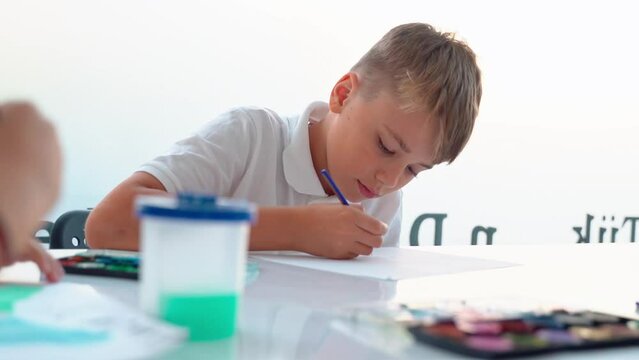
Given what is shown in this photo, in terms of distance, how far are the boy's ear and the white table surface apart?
26cm

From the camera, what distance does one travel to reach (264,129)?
119 centimetres

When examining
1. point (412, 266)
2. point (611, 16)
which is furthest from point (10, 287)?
point (611, 16)

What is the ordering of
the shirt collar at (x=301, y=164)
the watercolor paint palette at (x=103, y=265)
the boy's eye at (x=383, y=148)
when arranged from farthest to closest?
the shirt collar at (x=301, y=164) < the boy's eye at (x=383, y=148) < the watercolor paint palette at (x=103, y=265)

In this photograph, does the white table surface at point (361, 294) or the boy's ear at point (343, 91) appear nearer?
the white table surface at point (361, 294)

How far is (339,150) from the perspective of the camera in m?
1.14

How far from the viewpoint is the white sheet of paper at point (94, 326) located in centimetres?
38

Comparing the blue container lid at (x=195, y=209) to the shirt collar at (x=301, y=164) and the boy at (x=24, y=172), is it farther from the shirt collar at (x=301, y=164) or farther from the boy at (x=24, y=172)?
the shirt collar at (x=301, y=164)

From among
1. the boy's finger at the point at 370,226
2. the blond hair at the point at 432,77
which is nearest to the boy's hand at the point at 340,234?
the boy's finger at the point at 370,226

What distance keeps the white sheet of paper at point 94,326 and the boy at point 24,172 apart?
55mm

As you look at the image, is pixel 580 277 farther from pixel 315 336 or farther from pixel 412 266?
pixel 315 336

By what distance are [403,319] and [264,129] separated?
73 cm

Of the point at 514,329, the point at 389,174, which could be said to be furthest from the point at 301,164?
the point at 514,329

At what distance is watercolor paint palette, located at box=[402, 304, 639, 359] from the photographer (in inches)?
17.3

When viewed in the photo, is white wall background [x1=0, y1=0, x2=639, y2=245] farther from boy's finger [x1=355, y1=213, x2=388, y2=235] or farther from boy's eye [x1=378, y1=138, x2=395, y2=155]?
boy's finger [x1=355, y1=213, x2=388, y2=235]
